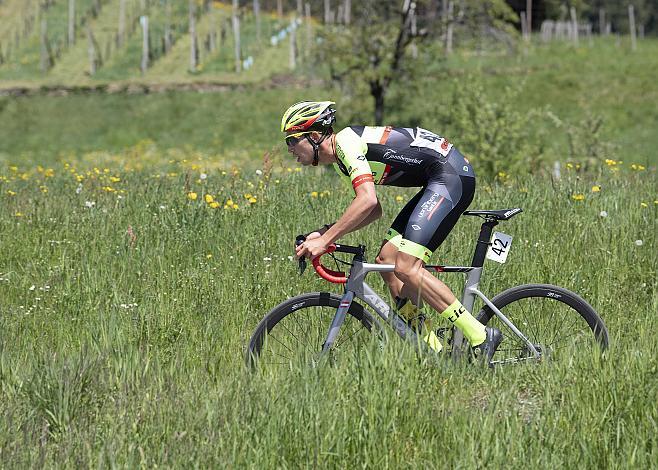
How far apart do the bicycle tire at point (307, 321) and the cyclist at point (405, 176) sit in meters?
0.31

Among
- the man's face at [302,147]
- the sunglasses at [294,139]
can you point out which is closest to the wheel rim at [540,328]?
the man's face at [302,147]

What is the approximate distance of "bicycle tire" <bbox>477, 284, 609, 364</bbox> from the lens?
512 cm

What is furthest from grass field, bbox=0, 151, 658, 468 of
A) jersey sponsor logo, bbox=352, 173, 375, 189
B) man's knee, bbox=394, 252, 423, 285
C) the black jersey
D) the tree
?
the tree

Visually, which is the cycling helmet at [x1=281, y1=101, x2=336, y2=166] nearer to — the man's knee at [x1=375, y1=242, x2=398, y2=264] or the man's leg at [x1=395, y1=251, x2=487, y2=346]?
the man's knee at [x1=375, y1=242, x2=398, y2=264]

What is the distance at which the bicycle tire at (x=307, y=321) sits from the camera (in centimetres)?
496

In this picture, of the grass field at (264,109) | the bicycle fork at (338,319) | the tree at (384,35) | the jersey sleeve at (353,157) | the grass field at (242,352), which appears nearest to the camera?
the grass field at (242,352)

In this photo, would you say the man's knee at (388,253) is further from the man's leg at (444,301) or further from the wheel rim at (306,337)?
the wheel rim at (306,337)

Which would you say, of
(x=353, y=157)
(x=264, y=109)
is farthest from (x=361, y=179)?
(x=264, y=109)

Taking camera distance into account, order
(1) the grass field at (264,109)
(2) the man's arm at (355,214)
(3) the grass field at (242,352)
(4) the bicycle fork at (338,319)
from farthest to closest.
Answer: (1) the grass field at (264,109) < (4) the bicycle fork at (338,319) < (2) the man's arm at (355,214) < (3) the grass field at (242,352)

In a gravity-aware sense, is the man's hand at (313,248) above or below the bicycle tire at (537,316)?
above

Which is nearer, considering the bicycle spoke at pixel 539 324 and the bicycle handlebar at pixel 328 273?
the bicycle handlebar at pixel 328 273

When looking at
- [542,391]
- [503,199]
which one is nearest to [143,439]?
[542,391]

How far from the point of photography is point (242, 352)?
545cm

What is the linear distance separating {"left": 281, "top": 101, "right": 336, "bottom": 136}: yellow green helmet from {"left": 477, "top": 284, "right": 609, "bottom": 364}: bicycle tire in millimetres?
1469
